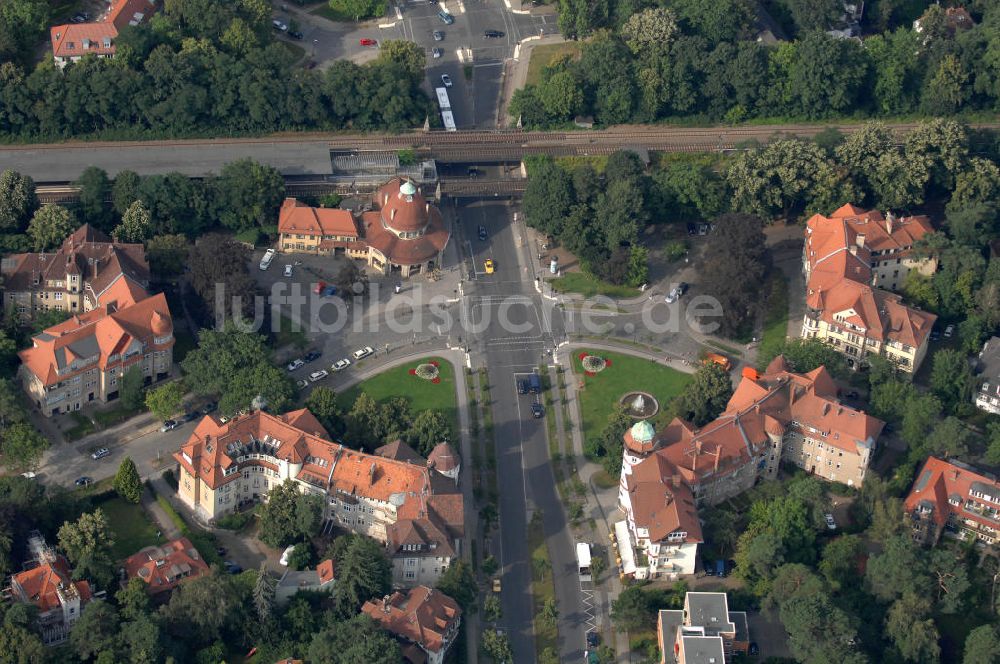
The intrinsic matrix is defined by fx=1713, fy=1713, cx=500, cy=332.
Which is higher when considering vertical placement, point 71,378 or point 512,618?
point 71,378

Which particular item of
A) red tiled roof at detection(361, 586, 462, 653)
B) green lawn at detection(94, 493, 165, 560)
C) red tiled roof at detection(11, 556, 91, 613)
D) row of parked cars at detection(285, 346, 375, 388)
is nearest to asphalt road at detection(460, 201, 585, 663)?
red tiled roof at detection(361, 586, 462, 653)

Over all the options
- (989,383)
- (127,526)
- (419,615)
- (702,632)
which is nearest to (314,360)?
(127,526)

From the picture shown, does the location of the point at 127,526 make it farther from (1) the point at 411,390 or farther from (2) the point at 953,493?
(2) the point at 953,493

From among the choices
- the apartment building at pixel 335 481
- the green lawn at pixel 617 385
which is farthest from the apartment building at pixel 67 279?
the green lawn at pixel 617 385

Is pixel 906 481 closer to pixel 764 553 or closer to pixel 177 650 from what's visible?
pixel 764 553

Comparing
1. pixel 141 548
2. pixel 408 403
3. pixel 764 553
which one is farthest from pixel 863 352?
pixel 141 548

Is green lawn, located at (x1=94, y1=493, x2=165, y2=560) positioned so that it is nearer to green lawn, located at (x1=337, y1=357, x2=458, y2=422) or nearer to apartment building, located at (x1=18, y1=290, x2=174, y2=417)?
apartment building, located at (x1=18, y1=290, x2=174, y2=417)
